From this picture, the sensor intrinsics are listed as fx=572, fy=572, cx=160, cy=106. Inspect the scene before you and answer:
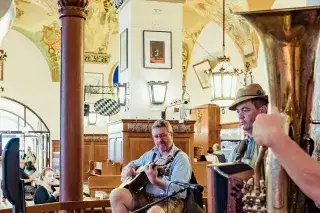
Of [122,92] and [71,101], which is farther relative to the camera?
[122,92]

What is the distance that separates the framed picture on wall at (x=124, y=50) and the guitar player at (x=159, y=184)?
6.47m

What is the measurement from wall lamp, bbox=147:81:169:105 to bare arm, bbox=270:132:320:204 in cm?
929

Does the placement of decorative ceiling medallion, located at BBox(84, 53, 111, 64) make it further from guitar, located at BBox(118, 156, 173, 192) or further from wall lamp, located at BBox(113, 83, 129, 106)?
guitar, located at BBox(118, 156, 173, 192)

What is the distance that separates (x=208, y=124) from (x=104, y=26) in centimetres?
403

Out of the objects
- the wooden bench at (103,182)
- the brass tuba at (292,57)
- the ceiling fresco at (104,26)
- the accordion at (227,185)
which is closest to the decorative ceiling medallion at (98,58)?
the ceiling fresco at (104,26)

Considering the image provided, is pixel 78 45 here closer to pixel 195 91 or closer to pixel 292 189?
pixel 292 189

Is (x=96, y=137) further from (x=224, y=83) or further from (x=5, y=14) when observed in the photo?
(x=5, y=14)

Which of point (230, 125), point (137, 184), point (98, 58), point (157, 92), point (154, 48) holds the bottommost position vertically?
point (137, 184)

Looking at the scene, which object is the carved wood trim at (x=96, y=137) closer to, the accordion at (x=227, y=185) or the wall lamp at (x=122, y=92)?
the wall lamp at (x=122, y=92)

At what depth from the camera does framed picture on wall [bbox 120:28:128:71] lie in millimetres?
11344

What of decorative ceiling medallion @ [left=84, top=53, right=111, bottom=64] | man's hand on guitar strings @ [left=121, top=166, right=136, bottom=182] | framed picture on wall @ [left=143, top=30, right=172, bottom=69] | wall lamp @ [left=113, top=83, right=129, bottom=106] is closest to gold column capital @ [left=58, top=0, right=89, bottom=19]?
man's hand on guitar strings @ [left=121, top=166, right=136, bottom=182]

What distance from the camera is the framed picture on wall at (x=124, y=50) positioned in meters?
11.3

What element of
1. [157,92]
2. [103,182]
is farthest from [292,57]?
[157,92]

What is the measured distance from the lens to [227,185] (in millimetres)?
1953
